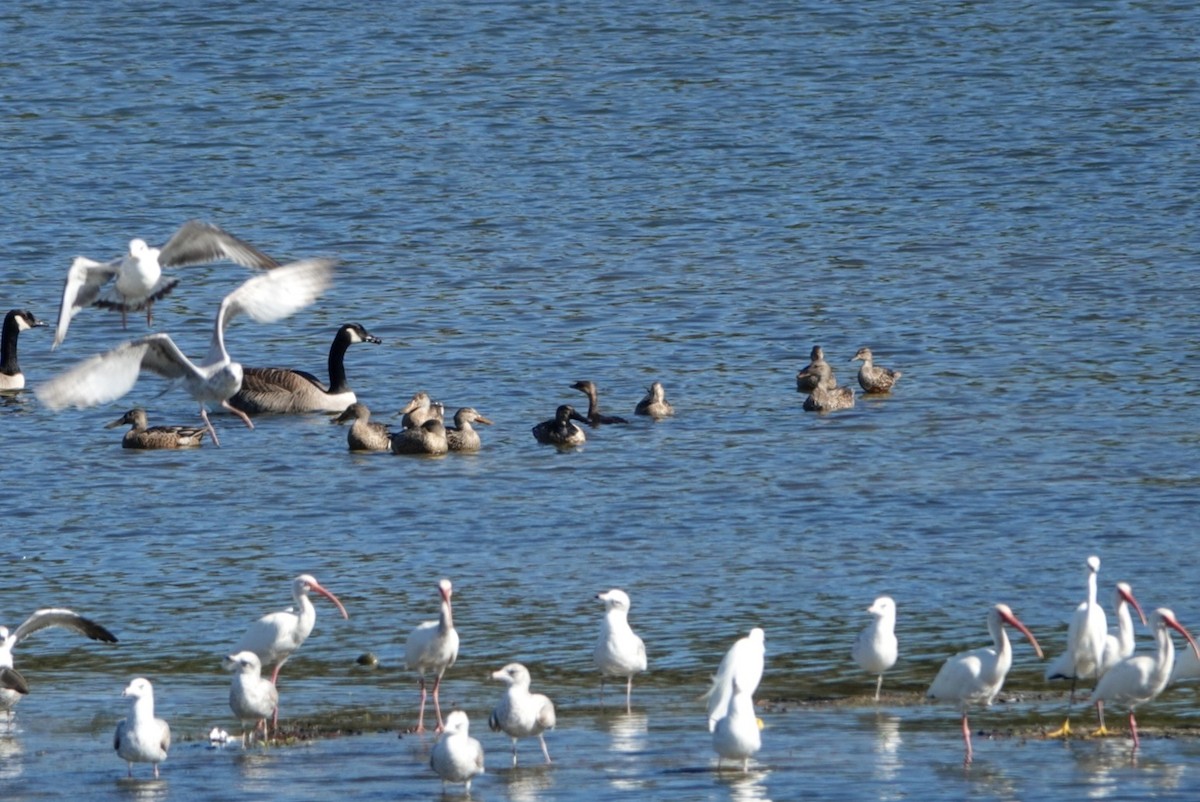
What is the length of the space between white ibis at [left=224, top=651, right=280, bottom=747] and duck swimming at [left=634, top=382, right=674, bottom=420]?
10.5m

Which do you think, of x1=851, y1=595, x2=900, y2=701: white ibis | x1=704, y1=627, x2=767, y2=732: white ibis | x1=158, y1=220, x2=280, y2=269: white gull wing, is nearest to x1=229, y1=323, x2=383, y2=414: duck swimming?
x1=158, y1=220, x2=280, y2=269: white gull wing

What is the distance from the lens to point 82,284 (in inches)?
773

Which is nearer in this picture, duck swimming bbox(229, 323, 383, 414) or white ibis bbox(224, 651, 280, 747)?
white ibis bbox(224, 651, 280, 747)

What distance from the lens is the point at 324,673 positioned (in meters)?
15.2

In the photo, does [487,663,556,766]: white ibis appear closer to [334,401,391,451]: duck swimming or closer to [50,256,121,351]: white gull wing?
[50,256,121,351]: white gull wing

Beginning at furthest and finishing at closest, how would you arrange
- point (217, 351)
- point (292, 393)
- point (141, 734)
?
point (292, 393)
point (217, 351)
point (141, 734)

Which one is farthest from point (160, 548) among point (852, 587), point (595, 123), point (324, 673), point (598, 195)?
point (595, 123)

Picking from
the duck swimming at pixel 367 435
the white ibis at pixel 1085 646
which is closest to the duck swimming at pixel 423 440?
the duck swimming at pixel 367 435

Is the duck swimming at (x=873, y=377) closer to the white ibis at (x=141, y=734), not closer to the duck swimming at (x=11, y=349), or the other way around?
the duck swimming at (x=11, y=349)

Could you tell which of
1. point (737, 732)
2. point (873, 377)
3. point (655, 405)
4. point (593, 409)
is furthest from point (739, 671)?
point (873, 377)

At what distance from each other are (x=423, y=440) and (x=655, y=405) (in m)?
2.47

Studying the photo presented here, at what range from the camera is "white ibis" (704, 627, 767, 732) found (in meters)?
12.7

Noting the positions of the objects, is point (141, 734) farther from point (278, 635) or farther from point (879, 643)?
point (879, 643)

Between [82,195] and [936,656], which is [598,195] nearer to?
[82,195]
